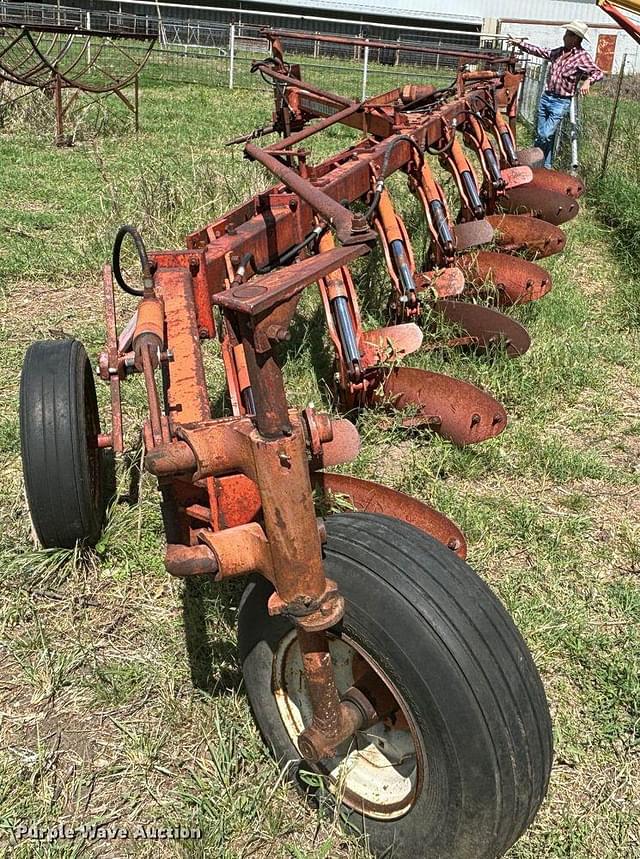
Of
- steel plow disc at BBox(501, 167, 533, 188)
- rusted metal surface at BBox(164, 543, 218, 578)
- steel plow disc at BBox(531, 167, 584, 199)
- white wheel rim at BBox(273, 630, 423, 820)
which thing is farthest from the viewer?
steel plow disc at BBox(531, 167, 584, 199)

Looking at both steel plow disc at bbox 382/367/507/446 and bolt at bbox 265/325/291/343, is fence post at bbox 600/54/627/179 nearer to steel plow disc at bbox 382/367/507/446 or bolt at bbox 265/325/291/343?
steel plow disc at bbox 382/367/507/446

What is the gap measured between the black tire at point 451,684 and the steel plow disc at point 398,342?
1.82m

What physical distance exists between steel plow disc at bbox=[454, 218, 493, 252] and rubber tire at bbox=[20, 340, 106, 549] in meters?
2.71

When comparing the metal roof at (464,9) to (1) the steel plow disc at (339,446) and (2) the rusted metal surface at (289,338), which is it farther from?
(1) the steel plow disc at (339,446)

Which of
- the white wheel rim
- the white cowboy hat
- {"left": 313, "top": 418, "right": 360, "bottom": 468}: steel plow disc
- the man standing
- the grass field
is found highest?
the white cowboy hat

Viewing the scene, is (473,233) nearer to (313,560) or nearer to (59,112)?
(313,560)

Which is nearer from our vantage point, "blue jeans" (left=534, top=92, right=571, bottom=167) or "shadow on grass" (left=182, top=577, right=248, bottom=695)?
"shadow on grass" (left=182, top=577, right=248, bottom=695)

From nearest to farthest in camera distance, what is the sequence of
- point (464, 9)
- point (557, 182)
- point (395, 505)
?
point (395, 505) → point (557, 182) → point (464, 9)

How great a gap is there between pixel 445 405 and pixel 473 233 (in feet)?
5.16

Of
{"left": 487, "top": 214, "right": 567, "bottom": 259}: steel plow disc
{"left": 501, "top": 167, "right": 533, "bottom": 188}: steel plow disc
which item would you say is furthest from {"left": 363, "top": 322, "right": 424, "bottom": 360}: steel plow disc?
{"left": 501, "top": 167, "right": 533, "bottom": 188}: steel plow disc

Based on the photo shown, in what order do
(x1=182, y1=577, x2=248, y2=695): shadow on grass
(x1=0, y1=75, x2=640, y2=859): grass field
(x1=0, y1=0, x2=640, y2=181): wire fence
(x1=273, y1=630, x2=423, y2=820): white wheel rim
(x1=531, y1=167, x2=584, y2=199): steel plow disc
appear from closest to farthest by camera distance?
1. (x1=273, y1=630, x2=423, y2=820): white wheel rim
2. (x1=0, y1=75, x2=640, y2=859): grass field
3. (x1=182, y1=577, x2=248, y2=695): shadow on grass
4. (x1=531, y1=167, x2=584, y2=199): steel plow disc
5. (x1=0, y1=0, x2=640, y2=181): wire fence

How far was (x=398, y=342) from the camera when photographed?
11.7 ft

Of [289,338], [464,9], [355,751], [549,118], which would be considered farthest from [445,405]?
[464,9]

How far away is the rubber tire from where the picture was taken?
2.64m
